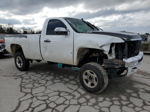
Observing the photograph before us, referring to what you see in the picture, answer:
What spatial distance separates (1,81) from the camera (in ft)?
15.8

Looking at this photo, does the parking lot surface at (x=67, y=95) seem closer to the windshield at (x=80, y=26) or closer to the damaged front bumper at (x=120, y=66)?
the damaged front bumper at (x=120, y=66)

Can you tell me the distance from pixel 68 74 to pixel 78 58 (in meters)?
1.54

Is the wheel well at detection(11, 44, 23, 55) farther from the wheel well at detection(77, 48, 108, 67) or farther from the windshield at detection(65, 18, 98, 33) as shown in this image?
the wheel well at detection(77, 48, 108, 67)

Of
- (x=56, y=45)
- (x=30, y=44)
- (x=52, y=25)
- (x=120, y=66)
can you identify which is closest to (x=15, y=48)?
(x=30, y=44)

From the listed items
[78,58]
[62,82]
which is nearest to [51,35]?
[78,58]

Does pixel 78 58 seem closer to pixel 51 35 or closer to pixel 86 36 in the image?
pixel 86 36

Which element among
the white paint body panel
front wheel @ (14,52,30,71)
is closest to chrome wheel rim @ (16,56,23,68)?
front wheel @ (14,52,30,71)

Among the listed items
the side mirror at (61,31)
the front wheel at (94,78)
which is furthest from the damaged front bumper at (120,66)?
the side mirror at (61,31)

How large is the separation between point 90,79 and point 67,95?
27.6 inches

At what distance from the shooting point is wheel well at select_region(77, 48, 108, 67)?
3.93 meters

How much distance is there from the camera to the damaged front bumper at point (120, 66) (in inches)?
131

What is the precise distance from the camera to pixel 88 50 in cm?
398

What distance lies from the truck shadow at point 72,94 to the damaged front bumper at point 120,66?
0.56 m

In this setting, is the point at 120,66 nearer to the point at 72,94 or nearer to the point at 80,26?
the point at 72,94
